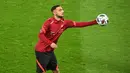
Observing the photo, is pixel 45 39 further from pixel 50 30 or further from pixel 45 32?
pixel 50 30

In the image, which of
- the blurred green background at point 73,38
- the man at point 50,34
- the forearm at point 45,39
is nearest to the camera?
the forearm at point 45,39

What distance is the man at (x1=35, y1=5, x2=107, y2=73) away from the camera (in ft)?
35.0

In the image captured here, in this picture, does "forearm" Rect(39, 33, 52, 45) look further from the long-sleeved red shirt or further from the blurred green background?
the blurred green background

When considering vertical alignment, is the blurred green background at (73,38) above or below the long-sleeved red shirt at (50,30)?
below

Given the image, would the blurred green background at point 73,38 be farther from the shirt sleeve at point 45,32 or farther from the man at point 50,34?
the shirt sleeve at point 45,32

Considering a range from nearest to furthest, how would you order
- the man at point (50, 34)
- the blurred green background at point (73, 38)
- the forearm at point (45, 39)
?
the forearm at point (45, 39) < the man at point (50, 34) < the blurred green background at point (73, 38)

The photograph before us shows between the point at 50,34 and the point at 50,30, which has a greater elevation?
the point at 50,30

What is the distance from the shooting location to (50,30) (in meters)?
10.8

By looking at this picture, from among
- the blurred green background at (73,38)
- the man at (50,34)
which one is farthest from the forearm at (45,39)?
the blurred green background at (73,38)

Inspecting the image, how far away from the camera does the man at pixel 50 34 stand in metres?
10.7

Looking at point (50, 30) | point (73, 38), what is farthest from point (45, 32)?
point (73, 38)

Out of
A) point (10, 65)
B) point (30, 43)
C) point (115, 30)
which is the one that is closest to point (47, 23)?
point (10, 65)

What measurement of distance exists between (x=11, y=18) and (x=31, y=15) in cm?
101

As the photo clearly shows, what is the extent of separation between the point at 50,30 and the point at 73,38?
18.2 feet
